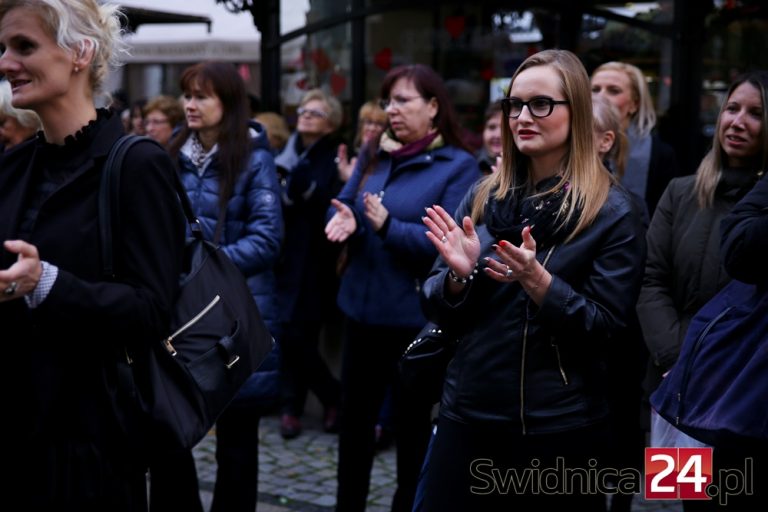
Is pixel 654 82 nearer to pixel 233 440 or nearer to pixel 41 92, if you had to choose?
pixel 233 440

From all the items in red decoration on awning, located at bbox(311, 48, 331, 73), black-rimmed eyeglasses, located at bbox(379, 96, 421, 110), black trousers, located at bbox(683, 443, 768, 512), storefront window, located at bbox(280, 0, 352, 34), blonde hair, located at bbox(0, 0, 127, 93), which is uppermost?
storefront window, located at bbox(280, 0, 352, 34)

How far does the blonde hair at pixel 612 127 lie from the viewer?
439cm

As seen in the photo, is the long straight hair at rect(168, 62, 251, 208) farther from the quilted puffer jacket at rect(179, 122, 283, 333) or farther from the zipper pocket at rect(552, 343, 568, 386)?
the zipper pocket at rect(552, 343, 568, 386)

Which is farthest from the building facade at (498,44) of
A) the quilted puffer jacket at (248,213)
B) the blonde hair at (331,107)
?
the quilted puffer jacket at (248,213)

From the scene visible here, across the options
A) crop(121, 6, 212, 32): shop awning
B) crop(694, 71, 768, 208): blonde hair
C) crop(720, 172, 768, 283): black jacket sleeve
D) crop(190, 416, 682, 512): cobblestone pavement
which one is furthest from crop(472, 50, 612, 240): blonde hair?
crop(121, 6, 212, 32): shop awning

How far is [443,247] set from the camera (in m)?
2.91

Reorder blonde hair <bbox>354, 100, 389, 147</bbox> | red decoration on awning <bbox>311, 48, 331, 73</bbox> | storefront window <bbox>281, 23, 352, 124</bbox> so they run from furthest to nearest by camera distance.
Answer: red decoration on awning <bbox>311, 48, 331, 73</bbox> < storefront window <bbox>281, 23, 352, 124</bbox> < blonde hair <bbox>354, 100, 389, 147</bbox>

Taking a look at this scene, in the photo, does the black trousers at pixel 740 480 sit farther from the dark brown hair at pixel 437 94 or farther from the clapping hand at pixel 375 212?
the dark brown hair at pixel 437 94

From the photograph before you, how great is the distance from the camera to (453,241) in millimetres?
2926

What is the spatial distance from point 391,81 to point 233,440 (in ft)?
5.54

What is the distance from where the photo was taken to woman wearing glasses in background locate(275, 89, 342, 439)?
648 centimetres

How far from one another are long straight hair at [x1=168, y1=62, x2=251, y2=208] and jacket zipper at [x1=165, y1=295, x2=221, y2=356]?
1.57 meters

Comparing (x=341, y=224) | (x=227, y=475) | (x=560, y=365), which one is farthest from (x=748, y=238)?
(x=227, y=475)

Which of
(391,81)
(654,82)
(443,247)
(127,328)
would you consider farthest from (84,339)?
(654,82)
